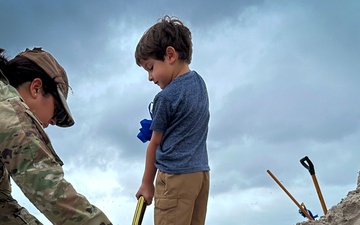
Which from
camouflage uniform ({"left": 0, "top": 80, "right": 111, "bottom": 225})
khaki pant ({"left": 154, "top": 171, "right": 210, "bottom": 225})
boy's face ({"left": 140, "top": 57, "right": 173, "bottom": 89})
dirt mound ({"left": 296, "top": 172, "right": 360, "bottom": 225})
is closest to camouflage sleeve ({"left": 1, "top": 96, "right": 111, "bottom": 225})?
camouflage uniform ({"left": 0, "top": 80, "right": 111, "bottom": 225})

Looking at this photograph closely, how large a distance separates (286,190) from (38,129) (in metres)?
4.16

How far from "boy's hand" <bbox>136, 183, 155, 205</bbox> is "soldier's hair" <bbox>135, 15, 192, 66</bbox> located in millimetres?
817

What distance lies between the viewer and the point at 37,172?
2225mm

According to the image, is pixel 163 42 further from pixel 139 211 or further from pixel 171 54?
pixel 139 211

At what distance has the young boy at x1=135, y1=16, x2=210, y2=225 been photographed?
343cm

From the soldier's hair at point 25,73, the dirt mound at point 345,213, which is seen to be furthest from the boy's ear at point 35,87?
the dirt mound at point 345,213

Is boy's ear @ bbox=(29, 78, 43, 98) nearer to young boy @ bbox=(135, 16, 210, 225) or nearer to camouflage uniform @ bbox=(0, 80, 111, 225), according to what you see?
camouflage uniform @ bbox=(0, 80, 111, 225)

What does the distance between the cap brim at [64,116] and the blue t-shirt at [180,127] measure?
66cm

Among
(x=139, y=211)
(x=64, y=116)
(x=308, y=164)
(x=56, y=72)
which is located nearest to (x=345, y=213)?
(x=308, y=164)

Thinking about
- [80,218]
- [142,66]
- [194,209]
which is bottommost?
[80,218]

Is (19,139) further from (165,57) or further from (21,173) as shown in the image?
(165,57)

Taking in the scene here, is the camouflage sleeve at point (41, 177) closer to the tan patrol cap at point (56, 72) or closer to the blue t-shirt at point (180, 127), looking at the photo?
the tan patrol cap at point (56, 72)

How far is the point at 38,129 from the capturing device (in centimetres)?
236

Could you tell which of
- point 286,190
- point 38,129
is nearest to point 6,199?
point 38,129
